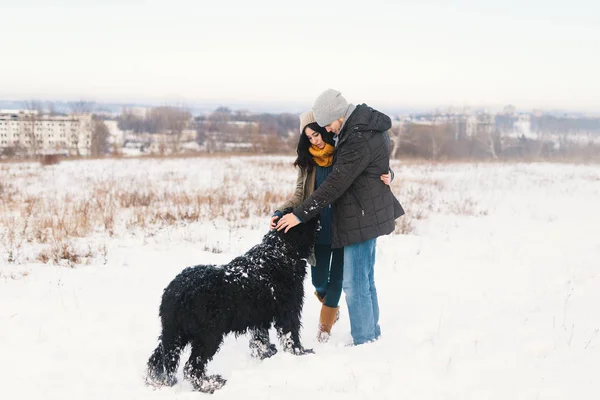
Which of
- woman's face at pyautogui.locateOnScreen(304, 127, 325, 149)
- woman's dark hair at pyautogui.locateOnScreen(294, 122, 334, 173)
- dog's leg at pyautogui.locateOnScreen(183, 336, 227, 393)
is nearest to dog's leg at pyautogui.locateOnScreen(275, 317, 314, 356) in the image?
dog's leg at pyautogui.locateOnScreen(183, 336, 227, 393)

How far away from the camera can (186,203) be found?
32.9ft

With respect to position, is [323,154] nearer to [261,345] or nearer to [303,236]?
[303,236]

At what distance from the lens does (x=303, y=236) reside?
3.50 m

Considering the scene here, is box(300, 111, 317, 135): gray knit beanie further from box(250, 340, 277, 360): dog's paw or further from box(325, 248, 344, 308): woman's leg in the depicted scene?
box(250, 340, 277, 360): dog's paw

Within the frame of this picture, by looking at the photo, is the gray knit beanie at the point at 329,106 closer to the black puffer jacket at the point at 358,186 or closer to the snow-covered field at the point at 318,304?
the black puffer jacket at the point at 358,186

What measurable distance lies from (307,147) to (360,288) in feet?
4.25

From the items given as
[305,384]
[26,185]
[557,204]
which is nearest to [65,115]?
[26,185]

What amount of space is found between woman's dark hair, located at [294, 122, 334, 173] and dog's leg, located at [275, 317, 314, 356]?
4.33 feet

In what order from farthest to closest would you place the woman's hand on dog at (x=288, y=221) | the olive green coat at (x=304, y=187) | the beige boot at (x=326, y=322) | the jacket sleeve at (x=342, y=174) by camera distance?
the beige boot at (x=326, y=322) < the olive green coat at (x=304, y=187) < the woman's hand on dog at (x=288, y=221) < the jacket sleeve at (x=342, y=174)

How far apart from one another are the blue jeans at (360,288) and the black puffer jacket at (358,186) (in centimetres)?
15

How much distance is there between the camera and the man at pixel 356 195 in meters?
3.25

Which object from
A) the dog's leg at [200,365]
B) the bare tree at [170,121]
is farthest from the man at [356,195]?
the bare tree at [170,121]

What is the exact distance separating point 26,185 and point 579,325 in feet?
48.0

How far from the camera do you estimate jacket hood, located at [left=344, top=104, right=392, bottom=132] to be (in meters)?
3.24
